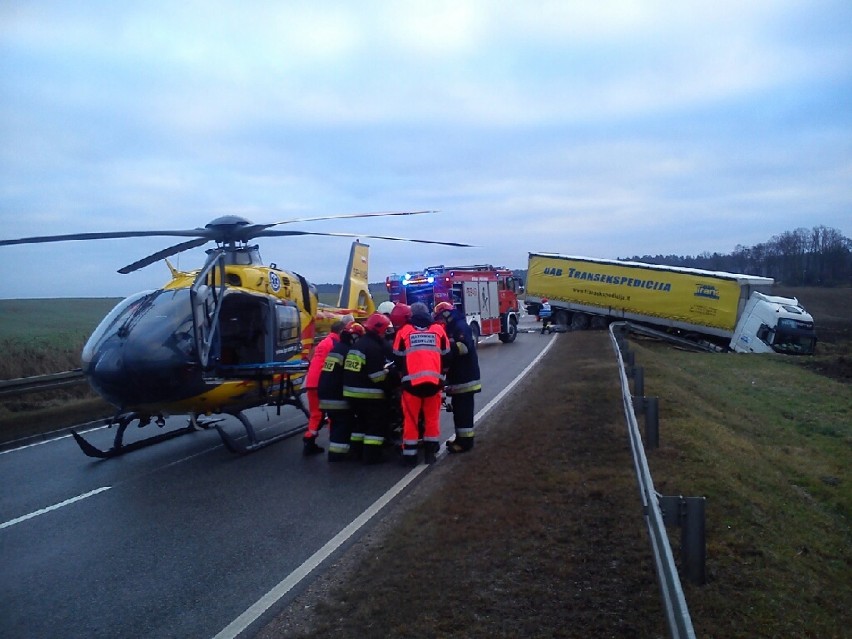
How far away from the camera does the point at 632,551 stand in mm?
5574

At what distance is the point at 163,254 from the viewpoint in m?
10.2

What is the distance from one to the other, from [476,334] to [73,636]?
22.1 m

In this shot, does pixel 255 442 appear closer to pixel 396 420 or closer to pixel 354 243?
pixel 396 420

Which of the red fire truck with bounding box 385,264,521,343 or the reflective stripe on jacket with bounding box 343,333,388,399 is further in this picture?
the red fire truck with bounding box 385,264,521,343

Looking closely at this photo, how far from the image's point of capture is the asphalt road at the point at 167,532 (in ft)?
16.8

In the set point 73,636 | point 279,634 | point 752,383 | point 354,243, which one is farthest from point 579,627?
point 752,383

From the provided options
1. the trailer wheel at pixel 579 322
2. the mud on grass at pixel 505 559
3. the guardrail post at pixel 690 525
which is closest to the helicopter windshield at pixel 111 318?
the mud on grass at pixel 505 559

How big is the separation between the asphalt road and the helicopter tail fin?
5.52 m

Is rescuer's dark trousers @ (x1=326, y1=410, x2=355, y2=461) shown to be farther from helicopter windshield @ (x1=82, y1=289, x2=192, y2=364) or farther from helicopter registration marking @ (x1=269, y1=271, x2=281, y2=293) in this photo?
helicopter registration marking @ (x1=269, y1=271, x2=281, y2=293)

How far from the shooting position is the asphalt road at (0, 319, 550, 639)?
5.12 metres

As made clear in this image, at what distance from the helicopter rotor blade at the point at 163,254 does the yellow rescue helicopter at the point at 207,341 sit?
0.06 feet

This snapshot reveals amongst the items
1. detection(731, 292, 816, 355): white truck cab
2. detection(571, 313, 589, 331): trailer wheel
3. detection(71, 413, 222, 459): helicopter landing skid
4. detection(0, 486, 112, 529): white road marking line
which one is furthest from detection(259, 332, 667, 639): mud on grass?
detection(571, 313, 589, 331): trailer wheel

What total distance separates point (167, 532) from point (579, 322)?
30.1 m

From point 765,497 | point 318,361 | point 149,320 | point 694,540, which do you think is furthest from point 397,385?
point 694,540
